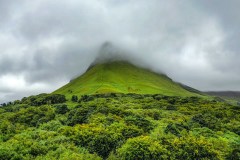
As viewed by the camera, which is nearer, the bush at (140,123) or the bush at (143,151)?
the bush at (143,151)

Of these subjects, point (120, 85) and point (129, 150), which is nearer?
point (129, 150)

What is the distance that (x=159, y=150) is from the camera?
32656mm

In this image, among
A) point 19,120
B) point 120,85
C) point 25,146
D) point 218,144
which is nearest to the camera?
point 25,146

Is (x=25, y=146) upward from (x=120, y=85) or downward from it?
downward

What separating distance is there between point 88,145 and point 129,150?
7.31 meters

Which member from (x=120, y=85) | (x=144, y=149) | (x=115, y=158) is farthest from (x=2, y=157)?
(x=120, y=85)

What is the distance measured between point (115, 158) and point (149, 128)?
18.5 m

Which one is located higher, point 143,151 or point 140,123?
point 140,123

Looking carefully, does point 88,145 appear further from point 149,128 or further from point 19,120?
point 19,120

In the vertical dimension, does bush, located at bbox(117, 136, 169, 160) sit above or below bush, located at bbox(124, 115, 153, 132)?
below

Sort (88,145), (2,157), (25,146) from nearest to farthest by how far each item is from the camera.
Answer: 1. (2,157)
2. (25,146)
3. (88,145)

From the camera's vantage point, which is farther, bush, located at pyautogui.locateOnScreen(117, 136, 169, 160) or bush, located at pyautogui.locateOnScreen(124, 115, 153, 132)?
bush, located at pyautogui.locateOnScreen(124, 115, 153, 132)

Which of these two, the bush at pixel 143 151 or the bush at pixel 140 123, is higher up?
the bush at pixel 140 123

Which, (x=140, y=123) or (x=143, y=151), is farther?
(x=140, y=123)
